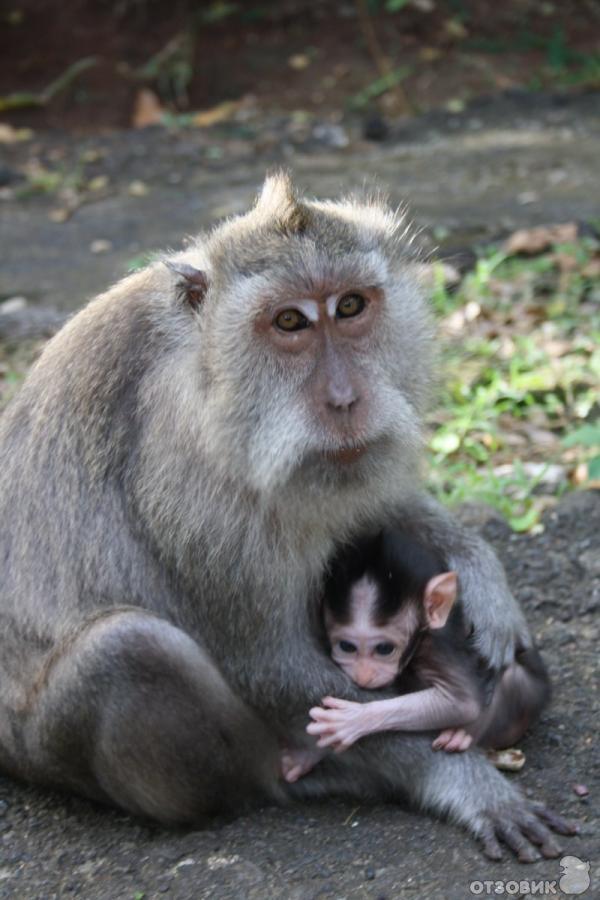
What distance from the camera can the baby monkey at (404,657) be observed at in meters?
3.98

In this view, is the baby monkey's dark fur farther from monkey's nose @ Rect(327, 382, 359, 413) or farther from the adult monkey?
monkey's nose @ Rect(327, 382, 359, 413)

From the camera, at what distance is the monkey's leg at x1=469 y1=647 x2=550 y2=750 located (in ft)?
13.7

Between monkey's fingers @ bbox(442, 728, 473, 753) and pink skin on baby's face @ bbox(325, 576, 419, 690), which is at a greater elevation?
pink skin on baby's face @ bbox(325, 576, 419, 690)

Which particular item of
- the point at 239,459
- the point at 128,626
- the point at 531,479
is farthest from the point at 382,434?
the point at 531,479

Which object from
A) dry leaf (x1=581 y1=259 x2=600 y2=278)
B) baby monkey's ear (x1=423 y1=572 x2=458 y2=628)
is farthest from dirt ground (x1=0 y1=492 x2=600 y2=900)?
dry leaf (x1=581 y1=259 x2=600 y2=278)

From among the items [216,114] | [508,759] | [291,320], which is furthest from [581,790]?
[216,114]

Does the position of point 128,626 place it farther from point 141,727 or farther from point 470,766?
point 470,766

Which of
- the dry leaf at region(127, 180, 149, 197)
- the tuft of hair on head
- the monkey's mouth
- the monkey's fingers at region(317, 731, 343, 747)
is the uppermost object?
the dry leaf at region(127, 180, 149, 197)

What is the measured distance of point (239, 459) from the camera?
12.5ft

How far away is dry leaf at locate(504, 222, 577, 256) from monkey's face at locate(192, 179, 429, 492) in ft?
14.0

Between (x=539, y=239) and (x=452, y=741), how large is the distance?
4.63 metres

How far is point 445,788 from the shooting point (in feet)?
13.0

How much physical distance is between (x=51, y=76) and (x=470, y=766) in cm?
1060

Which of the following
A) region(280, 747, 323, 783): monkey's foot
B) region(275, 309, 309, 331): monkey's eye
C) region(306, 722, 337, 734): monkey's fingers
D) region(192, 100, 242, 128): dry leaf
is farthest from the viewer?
region(192, 100, 242, 128): dry leaf
